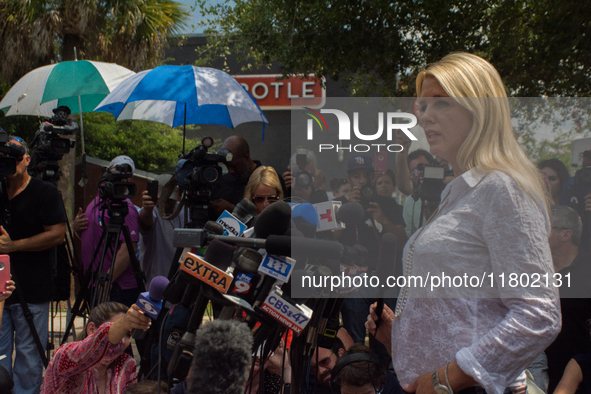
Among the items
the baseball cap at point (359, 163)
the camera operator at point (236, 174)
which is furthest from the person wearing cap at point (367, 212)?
the camera operator at point (236, 174)

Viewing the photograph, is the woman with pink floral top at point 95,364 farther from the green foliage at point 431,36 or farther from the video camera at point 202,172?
the green foliage at point 431,36

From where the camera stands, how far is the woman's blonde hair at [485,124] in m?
1.35

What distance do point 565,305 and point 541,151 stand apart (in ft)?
6.27

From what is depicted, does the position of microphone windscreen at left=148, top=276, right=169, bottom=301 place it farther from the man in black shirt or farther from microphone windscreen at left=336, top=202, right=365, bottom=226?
the man in black shirt

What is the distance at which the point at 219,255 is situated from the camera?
4.52 feet

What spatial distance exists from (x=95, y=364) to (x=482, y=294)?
1885mm

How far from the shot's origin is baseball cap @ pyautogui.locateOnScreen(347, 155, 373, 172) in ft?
12.1

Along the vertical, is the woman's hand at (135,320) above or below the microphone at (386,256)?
below

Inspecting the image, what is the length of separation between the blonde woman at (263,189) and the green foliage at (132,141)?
9.11 meters

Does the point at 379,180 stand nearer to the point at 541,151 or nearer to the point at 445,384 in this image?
the point at 541,151

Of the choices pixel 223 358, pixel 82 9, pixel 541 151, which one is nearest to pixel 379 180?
pixel 541 151

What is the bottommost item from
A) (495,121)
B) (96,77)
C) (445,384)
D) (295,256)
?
(445,384)

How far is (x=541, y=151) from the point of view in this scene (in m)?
4.69

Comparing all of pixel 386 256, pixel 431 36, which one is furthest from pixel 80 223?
pixel 431 36
